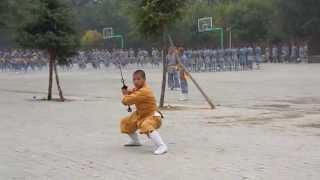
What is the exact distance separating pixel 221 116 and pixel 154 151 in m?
6.25

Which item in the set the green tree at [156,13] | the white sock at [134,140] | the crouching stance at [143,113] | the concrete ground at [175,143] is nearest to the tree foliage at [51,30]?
the concrete ground at [175,143]

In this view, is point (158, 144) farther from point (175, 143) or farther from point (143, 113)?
point (175, 143)

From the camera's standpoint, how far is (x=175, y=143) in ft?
41.4

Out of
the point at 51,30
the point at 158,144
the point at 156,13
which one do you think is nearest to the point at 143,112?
the point at 158,144

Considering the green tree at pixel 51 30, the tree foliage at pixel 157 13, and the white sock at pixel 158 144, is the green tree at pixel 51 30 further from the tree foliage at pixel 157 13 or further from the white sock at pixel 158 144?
the white sock at pixel 158 144

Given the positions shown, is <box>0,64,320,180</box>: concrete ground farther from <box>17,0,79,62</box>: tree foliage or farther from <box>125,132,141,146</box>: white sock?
<box>17,0,79,62</box>: tree foliage

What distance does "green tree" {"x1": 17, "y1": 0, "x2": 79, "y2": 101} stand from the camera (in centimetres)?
2475

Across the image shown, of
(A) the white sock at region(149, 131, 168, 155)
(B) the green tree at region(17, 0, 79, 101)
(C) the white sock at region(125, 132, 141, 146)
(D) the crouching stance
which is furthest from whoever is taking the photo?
(B) the green tree at region(17, 0, 79, 101)

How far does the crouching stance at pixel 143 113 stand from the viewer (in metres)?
11.4

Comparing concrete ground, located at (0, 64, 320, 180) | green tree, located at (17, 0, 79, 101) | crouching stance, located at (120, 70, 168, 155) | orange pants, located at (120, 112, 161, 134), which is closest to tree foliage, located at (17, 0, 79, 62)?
green tree, located at (17, 0, 79, 101)

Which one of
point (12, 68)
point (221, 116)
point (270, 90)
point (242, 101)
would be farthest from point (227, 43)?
point (221, 116)

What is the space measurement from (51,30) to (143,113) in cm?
1384

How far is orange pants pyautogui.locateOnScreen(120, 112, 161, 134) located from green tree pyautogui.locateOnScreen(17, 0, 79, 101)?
43.0 feet

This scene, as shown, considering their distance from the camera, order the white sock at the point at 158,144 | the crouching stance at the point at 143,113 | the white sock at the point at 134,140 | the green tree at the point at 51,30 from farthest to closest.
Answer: the green tree at the point at 51,30 < the white sock at the point at 134,140 < the crouching stance at the point at 143,113 < the white sock at the point at 158,144
